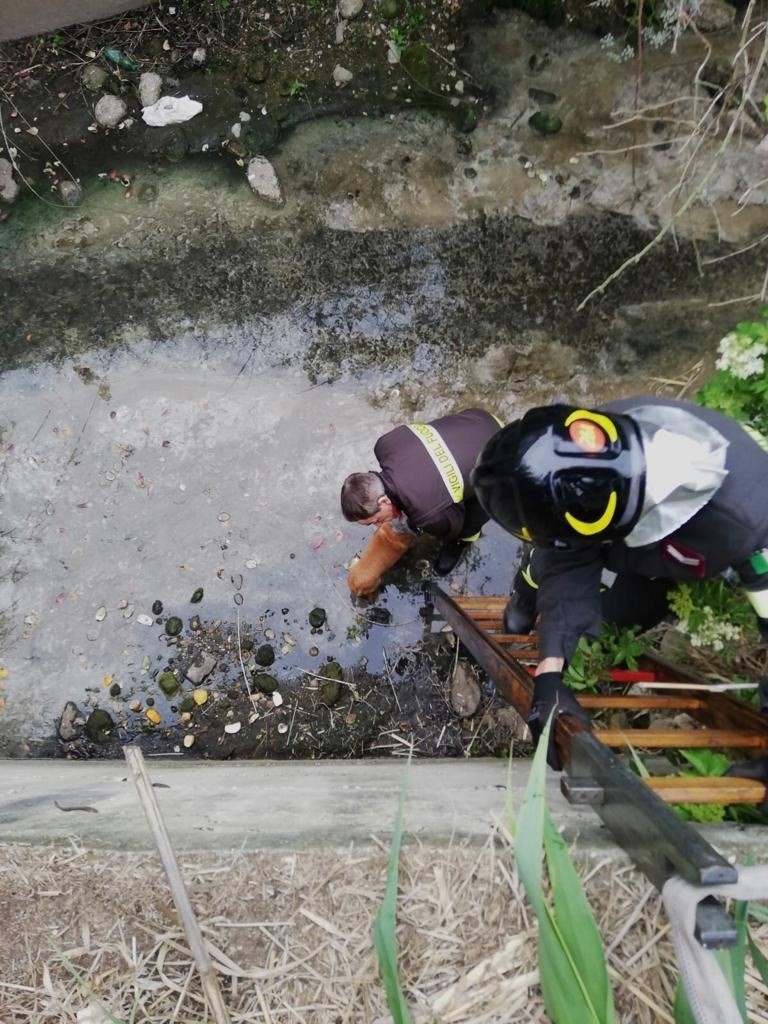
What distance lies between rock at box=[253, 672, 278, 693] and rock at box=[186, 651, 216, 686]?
9.2 inches

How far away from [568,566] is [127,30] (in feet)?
13.4

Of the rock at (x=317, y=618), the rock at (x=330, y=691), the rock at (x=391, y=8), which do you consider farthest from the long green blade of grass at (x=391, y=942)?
the rock at (x=391, y=8)

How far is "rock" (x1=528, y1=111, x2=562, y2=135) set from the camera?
3715 mm

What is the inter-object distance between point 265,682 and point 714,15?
4.23 meters

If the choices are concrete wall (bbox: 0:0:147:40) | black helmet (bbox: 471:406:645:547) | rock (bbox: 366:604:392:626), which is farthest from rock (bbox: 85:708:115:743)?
concrete wall (bbox: 0:0:147:40)

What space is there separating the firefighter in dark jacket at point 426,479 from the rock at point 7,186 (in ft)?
9.21

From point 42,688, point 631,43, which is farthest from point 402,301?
point 42,688

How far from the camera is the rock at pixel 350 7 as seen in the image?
377cm

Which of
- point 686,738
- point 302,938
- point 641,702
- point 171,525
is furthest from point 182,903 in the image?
point 171,525

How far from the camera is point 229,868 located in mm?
1558

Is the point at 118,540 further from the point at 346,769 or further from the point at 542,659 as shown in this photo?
the point at 542,659

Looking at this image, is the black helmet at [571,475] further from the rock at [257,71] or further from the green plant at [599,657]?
the rock at [257,71]

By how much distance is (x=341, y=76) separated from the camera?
382 centimetres

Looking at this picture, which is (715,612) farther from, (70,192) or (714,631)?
(70,192)
